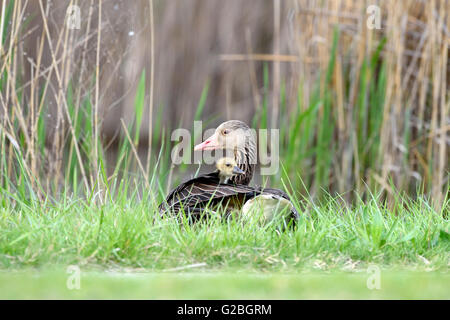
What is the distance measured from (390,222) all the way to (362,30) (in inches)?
59.4

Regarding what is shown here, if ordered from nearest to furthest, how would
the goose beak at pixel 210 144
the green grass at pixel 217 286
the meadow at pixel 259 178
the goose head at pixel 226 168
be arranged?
the green grass at pixel 217 286 < the meadow at pixel 259 178 < the goose head at pixel 226 168 < the goose beak at pixel 210 144

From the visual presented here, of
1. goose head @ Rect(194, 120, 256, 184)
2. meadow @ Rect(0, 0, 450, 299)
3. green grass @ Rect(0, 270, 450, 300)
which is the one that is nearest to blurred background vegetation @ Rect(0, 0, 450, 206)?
meadow @ Rect(0, 0, 450, 299)

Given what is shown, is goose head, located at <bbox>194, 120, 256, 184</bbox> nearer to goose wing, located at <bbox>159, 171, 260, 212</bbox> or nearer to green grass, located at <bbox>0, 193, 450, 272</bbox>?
goose wing, located at <bbox>159, 171, 260, 212</bbox>

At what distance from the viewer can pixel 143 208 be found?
1.80 m

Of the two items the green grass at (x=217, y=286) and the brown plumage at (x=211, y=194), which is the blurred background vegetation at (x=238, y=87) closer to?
the brown plumage at (x=211, y=194)

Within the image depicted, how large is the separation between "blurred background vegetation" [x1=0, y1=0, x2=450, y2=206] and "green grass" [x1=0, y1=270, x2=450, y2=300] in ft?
3.59

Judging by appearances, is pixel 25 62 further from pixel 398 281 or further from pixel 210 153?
pixel 398 281

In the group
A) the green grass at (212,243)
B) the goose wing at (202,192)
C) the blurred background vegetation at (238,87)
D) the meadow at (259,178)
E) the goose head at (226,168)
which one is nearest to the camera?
the meadow at (259,178)

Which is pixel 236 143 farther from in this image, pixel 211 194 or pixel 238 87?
pixel 238 87

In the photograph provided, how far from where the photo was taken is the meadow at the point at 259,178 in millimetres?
1312

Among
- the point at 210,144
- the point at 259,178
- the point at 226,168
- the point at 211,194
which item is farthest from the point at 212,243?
the point at 259,178

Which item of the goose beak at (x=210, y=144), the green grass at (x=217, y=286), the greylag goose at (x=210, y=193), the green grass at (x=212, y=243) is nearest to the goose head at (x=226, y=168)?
the greylag goose at (x=210, y=193)

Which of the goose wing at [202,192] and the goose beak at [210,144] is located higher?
the goose beak at [210,144]

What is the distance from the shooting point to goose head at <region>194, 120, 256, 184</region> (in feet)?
6.92
